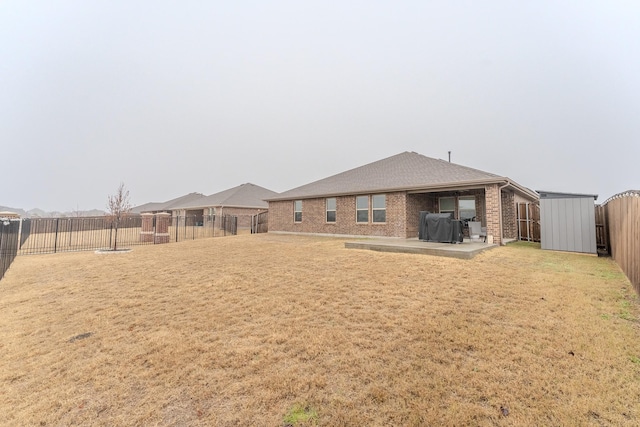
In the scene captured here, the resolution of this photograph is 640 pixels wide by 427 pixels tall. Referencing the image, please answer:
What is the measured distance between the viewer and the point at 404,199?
12.7 meters

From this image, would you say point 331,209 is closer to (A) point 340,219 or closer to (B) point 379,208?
(A) point 340,219

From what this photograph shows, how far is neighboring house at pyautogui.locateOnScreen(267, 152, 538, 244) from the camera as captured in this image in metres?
10.9

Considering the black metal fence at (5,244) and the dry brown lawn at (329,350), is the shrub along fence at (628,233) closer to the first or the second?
the dry brown lawn at (329,350)

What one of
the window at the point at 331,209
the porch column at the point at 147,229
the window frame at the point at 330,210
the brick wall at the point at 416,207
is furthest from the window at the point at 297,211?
the porch column at the point at 147,229

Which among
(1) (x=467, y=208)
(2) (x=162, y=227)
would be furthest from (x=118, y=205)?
(1) (x=467, y=208)

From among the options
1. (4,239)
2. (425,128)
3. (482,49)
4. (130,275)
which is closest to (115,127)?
(4,239)

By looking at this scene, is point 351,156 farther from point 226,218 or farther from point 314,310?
point 314,310

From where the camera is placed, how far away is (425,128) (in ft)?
85.0

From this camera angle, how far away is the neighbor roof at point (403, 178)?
1125cm

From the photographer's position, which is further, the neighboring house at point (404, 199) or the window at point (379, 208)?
the window at point (379, 208)

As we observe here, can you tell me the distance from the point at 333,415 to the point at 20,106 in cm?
4659

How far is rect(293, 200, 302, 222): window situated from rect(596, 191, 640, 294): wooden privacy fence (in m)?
14.4

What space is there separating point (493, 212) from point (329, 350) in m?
10.0

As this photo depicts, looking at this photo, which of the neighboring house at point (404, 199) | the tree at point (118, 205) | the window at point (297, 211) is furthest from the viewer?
the window at point (297, 211)
